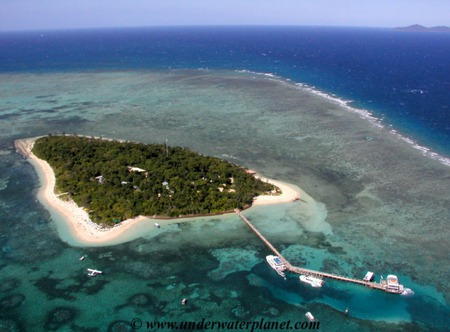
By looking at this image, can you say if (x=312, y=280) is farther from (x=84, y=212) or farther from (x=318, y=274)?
(x=84, y=212)

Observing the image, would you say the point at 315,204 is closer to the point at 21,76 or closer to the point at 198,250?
the point at 198,250

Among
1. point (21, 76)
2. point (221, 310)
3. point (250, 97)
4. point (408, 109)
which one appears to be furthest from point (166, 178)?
point (21, 76)

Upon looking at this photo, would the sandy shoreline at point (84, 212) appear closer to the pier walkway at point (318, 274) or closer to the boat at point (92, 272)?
the boat at point (92, 272)

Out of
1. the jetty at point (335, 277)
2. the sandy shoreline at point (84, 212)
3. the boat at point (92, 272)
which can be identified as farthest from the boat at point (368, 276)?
the boat at point (92, 272)

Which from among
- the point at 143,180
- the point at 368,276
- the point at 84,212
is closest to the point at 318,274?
the point at 368,276

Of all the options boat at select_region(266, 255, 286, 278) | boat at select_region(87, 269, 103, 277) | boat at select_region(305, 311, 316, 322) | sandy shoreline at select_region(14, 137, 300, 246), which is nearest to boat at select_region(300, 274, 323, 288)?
boat at select_region(266, 255, 286, 278)
